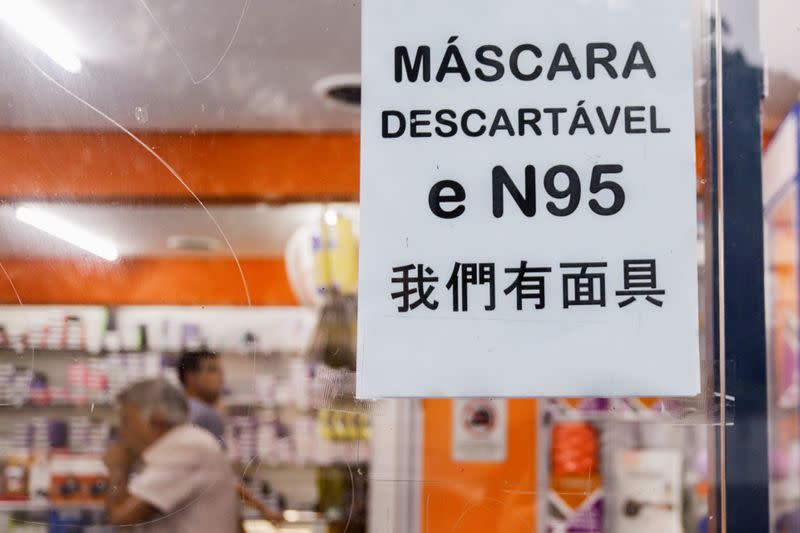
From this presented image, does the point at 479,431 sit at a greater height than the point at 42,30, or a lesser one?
lesser

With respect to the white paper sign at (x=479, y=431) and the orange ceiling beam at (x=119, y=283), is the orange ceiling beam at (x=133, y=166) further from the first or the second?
the white paper sign at (x=479, y=431)

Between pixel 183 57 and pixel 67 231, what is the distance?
1.05 ft

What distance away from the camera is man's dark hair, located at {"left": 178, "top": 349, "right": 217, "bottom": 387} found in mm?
1198

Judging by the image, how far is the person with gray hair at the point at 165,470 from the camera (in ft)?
3.78

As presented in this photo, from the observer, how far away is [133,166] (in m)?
1.20

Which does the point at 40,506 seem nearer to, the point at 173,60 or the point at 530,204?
the point at 173,60

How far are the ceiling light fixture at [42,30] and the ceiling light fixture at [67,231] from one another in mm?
227

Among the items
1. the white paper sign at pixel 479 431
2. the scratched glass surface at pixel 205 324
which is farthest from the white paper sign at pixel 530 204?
the white paper sign at pixel 479 431

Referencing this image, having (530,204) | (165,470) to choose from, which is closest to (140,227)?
(165,470)

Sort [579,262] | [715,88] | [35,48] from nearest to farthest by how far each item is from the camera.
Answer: [579,262]
[715,88]
[35,48]

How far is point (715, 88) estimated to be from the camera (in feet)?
3.69

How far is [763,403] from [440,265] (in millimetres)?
473

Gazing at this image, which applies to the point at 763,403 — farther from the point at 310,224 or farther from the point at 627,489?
the point at 310,224

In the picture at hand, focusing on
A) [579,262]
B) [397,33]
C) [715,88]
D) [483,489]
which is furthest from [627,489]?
[397,33]
